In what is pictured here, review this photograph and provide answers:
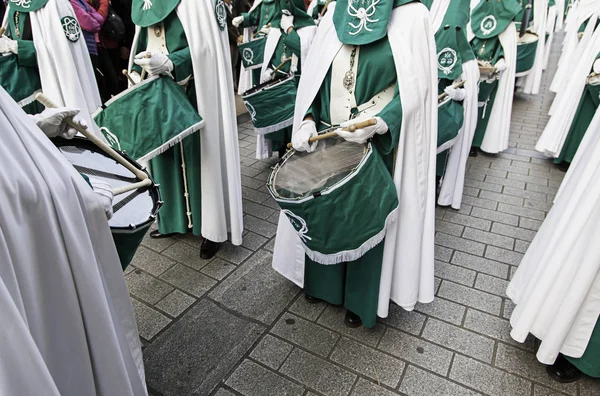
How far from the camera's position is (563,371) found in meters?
2.21

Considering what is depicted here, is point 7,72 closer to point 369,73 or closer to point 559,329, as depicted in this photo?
point 369,73

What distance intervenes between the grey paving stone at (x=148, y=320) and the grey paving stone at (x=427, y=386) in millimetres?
1459

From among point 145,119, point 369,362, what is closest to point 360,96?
point 145,119

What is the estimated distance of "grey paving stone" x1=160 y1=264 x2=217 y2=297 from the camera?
287 centimetres

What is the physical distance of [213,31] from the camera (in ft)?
8.98

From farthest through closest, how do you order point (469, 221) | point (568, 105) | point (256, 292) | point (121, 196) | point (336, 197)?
1. point (568, 105)
2. point (469, 221)
3. point (256, 292)
4. point (336, 197)
5. point (121, 196)

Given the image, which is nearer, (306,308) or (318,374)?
(318,374)

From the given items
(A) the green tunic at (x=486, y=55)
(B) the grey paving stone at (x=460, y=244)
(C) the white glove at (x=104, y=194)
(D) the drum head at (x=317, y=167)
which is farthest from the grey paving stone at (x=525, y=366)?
(A) the green tunic at (x=486, y=55)

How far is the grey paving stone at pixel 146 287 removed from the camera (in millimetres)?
2777

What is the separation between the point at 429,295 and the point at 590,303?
80 centimetres

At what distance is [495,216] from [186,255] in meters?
2.90

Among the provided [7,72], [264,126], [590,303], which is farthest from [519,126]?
[7,72]

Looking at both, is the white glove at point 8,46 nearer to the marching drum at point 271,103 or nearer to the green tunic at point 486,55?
the marching drum at point 271,103

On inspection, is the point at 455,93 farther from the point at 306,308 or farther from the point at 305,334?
the point at 305,334
